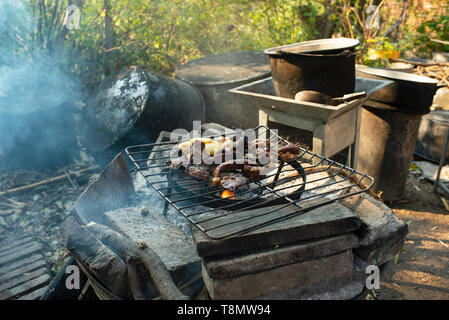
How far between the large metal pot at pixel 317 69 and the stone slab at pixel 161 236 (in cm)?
198

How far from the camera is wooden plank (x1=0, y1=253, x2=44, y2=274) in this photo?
3.19 m

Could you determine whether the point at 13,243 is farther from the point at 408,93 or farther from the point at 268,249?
the point at 408,93

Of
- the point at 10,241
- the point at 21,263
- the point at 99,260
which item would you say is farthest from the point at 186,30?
the point at 99,260

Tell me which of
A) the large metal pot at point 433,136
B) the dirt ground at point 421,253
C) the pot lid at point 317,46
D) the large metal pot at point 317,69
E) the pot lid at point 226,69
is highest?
the pot lid at point 317,46

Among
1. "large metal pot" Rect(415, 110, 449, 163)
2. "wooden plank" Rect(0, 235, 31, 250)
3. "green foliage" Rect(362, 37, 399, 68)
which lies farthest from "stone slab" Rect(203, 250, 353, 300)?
"green foliage" Rect(362, 37, 399, 68)

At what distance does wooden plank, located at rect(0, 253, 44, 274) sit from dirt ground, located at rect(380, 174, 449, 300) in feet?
11.1

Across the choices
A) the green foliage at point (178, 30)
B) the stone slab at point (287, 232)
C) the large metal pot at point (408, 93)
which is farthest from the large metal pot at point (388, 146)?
the green foliage at point (178, 30)

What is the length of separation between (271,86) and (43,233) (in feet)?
10.6

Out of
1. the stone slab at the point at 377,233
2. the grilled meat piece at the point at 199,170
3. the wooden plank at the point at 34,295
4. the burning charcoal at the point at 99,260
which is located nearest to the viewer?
the burning charcoal at the point at 99,260

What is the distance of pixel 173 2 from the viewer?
25.2ft

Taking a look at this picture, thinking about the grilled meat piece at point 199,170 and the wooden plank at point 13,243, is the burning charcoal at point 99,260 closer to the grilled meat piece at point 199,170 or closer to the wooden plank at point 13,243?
the grilled meat piece at point 199,170

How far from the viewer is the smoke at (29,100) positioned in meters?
4.64

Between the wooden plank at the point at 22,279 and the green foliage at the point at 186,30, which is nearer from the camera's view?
the wooden plank at the point at 22,279

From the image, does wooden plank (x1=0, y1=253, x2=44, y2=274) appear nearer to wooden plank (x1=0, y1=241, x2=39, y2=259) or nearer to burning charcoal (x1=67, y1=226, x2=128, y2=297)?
wooden plank (x1=0, y1=241, x2=39, y2=259)
